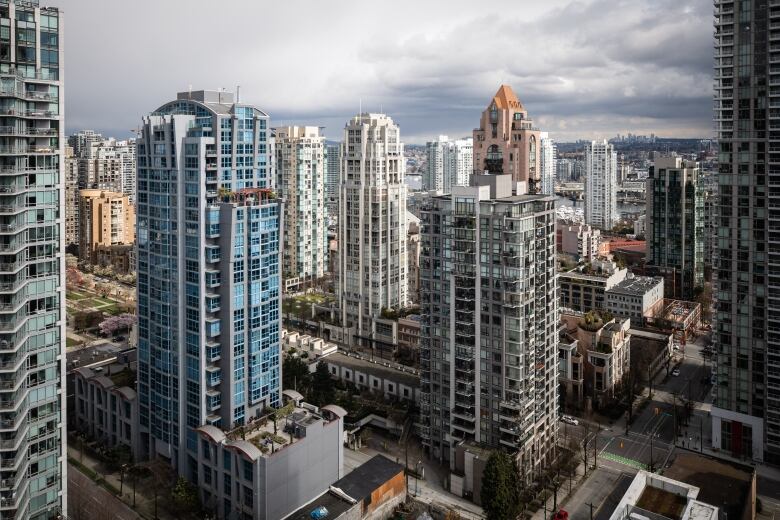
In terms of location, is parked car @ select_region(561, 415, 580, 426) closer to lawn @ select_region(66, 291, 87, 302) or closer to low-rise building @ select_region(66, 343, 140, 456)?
low-rise building @ select_region(66, 343, 140, 456)

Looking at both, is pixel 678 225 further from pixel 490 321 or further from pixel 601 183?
pixel 601 183

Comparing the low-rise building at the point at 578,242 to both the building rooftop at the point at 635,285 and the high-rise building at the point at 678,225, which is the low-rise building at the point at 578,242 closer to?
the high-rise building at the point at 678,225

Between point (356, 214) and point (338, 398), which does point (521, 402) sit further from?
point (356, 214)

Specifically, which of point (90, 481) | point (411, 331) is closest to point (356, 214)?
point (411, 331)

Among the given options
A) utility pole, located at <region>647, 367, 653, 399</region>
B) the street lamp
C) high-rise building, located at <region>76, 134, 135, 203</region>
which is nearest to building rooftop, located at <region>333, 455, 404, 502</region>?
the street lamp

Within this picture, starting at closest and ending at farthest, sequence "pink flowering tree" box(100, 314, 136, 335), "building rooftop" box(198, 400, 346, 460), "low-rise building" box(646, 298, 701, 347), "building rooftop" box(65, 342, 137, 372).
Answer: "building rooftop" box(198, 400, 346, 460) → "building rooftop" box(65, 342, 137, 372) → "pink flowering tree" box(100, 314, 136, 335) → "low-rise building" box(646, 298, 701, 347)

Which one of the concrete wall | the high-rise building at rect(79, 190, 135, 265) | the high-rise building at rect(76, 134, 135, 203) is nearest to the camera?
the concrete wall
